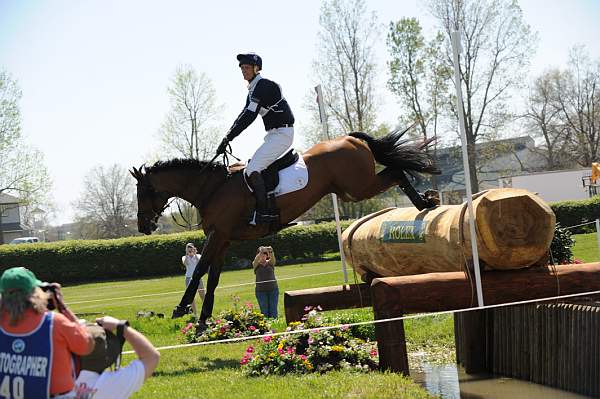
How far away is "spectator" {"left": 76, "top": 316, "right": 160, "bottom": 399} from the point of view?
3.69 m

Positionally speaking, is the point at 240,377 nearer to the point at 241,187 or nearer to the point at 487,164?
the point at 241,187

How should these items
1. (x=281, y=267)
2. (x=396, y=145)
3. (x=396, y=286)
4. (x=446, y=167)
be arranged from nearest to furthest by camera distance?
(x=396, y=286)
(x=396, y=145)
(x=281, y=267)
(x=446, y=167)

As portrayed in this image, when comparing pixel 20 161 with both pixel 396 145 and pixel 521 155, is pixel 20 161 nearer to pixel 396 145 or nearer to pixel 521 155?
pixel 396 145

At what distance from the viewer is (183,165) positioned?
8.64 metres

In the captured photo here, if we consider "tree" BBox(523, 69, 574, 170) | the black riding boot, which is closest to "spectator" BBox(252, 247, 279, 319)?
the black riding boot

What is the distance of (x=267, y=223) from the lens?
8.17 meters

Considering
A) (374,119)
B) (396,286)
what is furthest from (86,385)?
(374,119)

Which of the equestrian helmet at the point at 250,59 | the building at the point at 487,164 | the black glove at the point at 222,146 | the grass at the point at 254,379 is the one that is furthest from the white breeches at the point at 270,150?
the building at the point at 487,164

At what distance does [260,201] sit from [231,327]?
69.3 inches

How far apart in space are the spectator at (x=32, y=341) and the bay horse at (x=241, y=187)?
4688mm

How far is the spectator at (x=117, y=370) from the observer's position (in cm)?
369

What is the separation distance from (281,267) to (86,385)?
26469 millimetres

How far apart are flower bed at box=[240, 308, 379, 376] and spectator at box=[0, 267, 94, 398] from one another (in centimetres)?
367

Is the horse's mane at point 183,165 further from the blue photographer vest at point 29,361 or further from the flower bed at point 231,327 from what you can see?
the blue photographer vest at point 29,361
